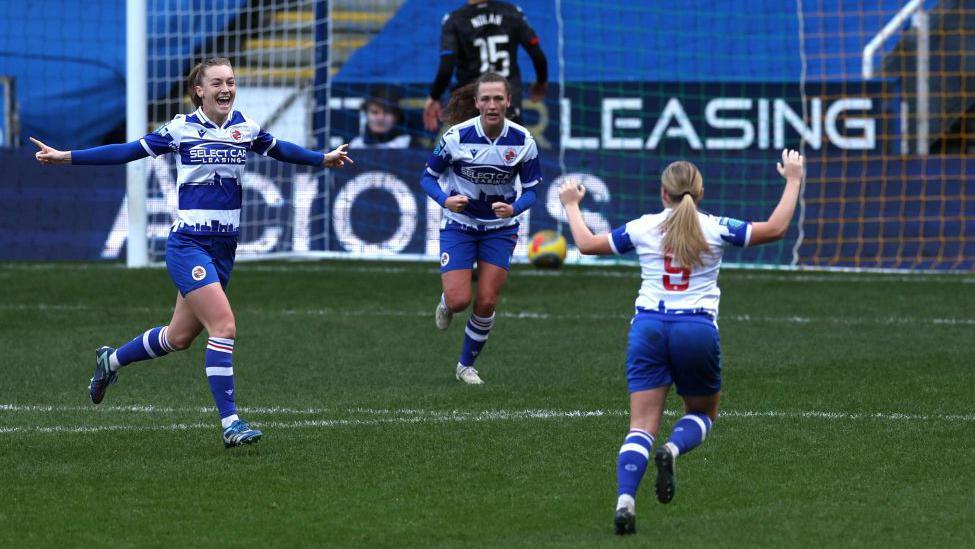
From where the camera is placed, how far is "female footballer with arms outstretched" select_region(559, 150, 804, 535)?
19.9 feet

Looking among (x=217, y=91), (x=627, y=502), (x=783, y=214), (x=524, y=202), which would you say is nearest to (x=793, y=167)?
(x=783, y=214)

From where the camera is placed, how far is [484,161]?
1009cm

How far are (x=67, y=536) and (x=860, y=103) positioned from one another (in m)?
13.6

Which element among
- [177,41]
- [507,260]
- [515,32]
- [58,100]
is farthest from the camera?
[58,100]

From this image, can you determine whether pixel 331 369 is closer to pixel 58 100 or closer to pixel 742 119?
pixel 742 119

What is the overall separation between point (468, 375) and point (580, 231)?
12.6ft

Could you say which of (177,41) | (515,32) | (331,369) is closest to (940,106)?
(515,32)

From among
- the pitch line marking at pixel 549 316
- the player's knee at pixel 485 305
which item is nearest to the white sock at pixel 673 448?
the player's knee at pixel 485 305

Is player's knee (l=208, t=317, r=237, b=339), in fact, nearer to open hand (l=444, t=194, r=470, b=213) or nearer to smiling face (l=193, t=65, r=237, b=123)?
smiling face (l=193, t=65, r=237, b=123)

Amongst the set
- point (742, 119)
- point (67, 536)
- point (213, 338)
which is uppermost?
point (742, 119)

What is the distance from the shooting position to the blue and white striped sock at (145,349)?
8438 millimetres

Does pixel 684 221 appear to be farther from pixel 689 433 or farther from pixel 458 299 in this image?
pixel 458 299

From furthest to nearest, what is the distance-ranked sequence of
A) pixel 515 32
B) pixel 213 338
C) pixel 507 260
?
1. pixel 515 32
2. pixel 507 260
3. pixel 213 338

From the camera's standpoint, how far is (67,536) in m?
5.91
